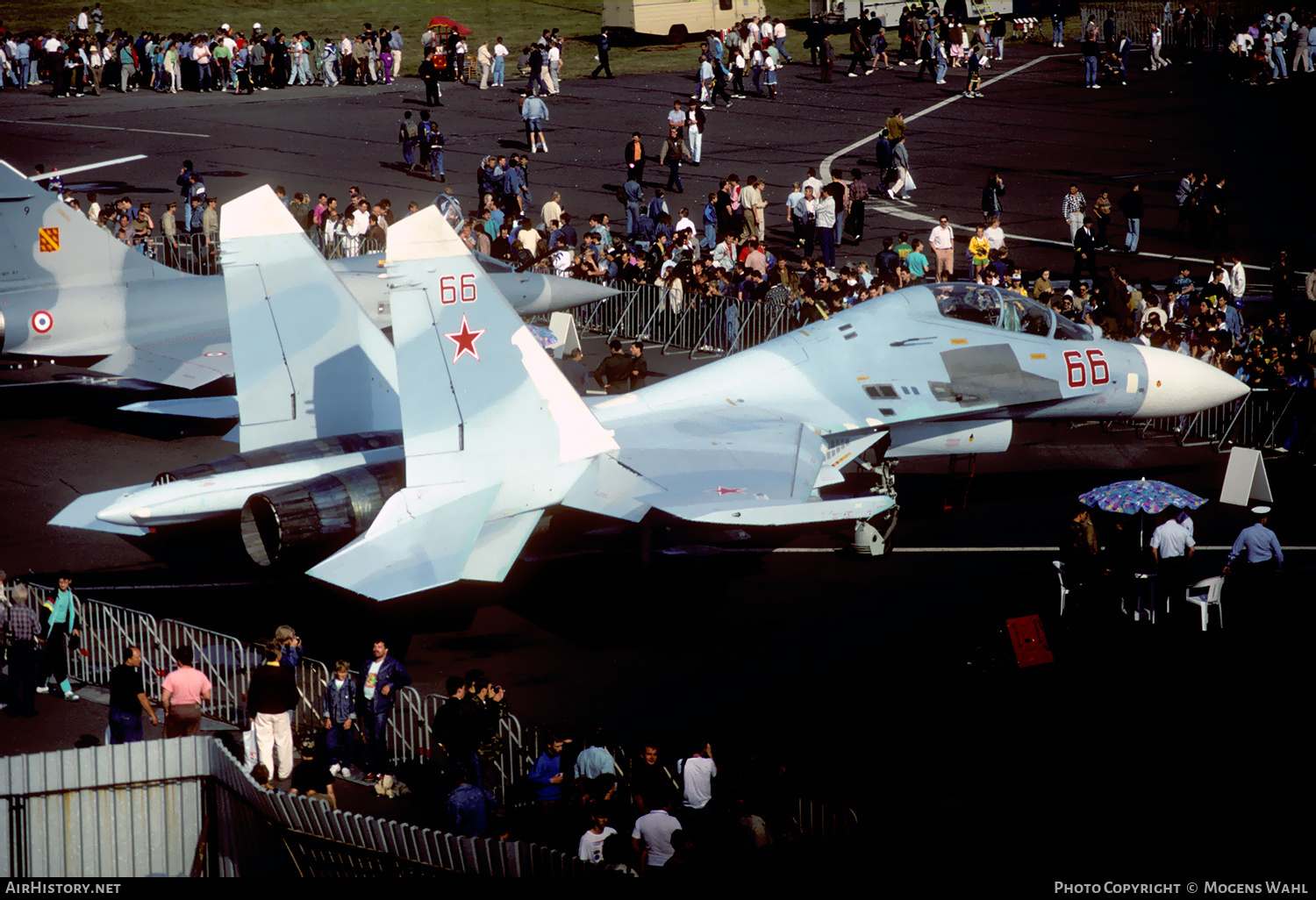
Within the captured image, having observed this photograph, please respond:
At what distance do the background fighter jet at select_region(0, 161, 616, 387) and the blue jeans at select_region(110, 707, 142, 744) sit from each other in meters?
11.4

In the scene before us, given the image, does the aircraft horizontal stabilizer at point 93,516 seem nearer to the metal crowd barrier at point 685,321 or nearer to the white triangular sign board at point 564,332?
the white triangular sign board at point 564,332

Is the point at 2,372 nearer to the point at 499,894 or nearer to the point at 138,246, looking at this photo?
the point at 138,246

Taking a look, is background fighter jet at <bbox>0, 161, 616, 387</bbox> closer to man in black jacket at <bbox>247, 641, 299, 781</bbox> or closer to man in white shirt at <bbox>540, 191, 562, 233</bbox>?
man in white shirt at <bbox>540, 191, 562, 233</bbox>

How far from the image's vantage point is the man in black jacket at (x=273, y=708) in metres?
13.9

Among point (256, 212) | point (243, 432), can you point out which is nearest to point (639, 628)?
point (243, 432)

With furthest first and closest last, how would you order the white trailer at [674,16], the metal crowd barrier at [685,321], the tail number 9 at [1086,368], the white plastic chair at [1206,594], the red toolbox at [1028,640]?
the white trailer at [674,16] → the metal crowd barrier at [685,321] → the tail number 9 at [1086,368] → the white plastic chair at [1206,594] → the red toolbox at [1028,640]

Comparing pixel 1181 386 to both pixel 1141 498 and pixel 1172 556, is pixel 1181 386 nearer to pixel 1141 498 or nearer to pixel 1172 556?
pixel 1141 498

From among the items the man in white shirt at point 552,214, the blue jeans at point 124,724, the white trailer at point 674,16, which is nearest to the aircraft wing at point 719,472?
the blue jeans at point 124,724

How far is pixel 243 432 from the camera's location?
18781mm

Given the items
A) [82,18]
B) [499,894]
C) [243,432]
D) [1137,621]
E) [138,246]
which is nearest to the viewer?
[499,894]

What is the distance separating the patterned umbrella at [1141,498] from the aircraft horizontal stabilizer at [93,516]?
1150 centimetres

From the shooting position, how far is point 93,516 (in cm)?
1659

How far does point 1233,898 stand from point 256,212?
14267mm

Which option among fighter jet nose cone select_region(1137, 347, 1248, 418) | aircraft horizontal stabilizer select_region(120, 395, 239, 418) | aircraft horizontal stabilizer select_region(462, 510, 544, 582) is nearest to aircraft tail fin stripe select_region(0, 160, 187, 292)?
aircraft horizontal stabilizer select_region(120, 395, 239, 418)
